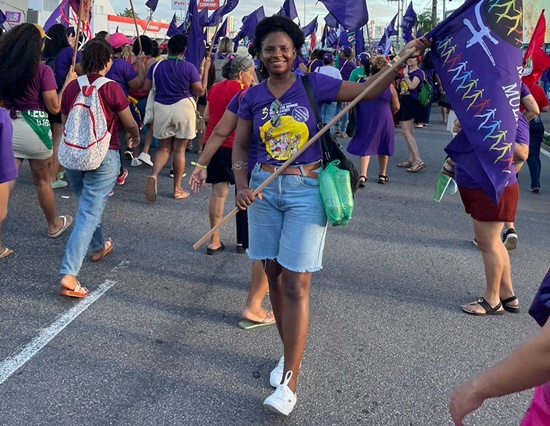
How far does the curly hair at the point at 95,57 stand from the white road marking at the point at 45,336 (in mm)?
1609

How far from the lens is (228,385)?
11.5 ft

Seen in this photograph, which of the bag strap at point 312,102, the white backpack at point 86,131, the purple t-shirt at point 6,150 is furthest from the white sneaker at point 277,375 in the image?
the purple t-shirt at point 6,150

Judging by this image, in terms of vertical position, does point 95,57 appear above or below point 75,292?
above

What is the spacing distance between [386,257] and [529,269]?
123 centimetres

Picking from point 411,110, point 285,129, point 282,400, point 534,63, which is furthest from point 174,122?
point 282,400

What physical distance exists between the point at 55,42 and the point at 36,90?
263cm

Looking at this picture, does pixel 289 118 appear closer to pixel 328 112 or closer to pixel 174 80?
pixel 174 80

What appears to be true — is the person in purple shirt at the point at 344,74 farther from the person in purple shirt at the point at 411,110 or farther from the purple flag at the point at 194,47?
the purple flag at the point at 194,47

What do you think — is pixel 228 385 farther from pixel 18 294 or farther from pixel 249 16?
pixel 249 16

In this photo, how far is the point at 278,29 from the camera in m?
3.33

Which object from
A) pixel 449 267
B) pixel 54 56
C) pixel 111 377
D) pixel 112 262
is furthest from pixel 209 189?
pixel 111 377

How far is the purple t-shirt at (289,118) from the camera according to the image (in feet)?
10.8

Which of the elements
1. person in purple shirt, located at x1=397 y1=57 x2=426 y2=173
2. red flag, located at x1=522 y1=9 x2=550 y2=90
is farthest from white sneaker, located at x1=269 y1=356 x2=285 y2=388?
person in purple shirt, located at x1=397 y1=57 x2=426 y2=173

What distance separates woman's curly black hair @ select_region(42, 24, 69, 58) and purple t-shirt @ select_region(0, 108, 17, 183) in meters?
3.29
